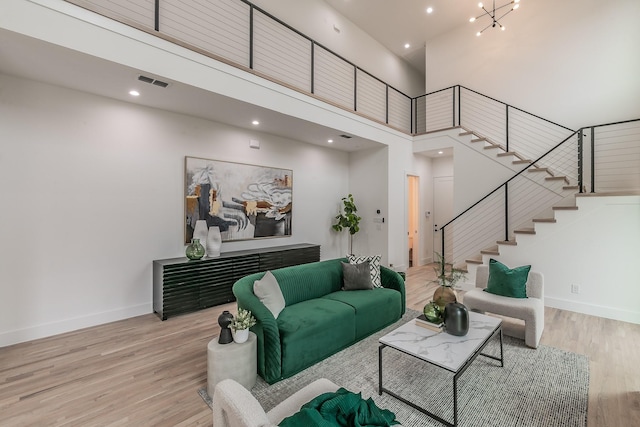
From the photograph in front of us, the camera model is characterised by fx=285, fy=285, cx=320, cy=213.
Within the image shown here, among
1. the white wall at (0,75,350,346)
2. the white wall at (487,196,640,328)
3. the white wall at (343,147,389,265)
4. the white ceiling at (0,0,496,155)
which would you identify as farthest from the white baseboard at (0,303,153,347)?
the white wall at (487,196,640,328)

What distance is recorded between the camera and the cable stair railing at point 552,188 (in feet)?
15.5

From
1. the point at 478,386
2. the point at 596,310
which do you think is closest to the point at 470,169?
the point at 596,310

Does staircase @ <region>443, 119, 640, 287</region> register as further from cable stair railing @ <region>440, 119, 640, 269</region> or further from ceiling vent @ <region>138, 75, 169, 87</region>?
ceiling vent @ <region>138, 75, 169, 87</region>

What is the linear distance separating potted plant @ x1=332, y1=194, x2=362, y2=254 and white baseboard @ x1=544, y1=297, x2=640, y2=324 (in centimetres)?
354

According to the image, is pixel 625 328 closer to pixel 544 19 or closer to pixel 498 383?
pixel 498 383

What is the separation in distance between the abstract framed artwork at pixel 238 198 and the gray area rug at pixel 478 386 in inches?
109

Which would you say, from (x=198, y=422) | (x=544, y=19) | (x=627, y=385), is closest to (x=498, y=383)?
(x=627, y=385)

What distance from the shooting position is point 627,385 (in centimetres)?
244

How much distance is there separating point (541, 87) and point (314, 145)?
4710 millimetres

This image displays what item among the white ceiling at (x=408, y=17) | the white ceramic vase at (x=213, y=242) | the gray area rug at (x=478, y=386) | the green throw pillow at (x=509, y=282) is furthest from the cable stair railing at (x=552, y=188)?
the white ceramic vase at (x=213, y=242)

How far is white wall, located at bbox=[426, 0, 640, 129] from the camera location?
16.0ft

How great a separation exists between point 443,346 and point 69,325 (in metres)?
4.22

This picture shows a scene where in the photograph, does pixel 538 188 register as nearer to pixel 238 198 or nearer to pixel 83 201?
pixel 238 198

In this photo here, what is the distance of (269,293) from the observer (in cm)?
278
